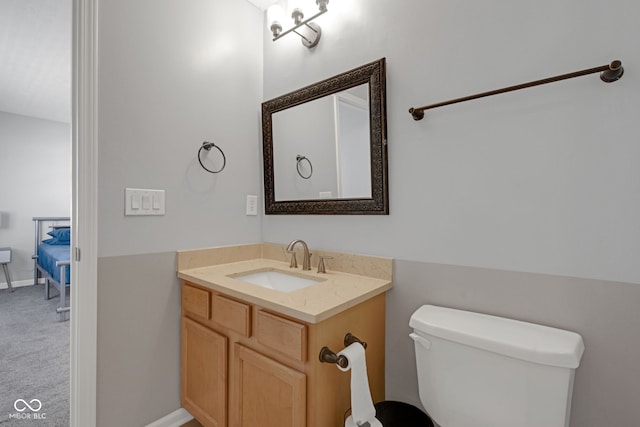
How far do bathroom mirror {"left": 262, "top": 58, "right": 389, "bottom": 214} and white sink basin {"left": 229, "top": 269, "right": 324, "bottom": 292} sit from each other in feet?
1.19

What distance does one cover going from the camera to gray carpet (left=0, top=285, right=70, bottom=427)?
1572mm

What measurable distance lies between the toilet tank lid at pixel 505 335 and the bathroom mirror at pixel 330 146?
0.51 m

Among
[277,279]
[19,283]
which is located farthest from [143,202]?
[19,283]

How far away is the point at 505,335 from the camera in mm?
897

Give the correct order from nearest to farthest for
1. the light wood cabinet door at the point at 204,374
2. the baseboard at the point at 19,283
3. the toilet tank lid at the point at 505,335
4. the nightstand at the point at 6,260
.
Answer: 1. the toilet tank lid at the point at 505,335
2. the light wood cabinet door at the point at 204,374
3. the nightstand at the point at 6,260
4. the baseboard at the point at 19,283

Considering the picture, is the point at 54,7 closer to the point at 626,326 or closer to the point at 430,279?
the point at 430,279

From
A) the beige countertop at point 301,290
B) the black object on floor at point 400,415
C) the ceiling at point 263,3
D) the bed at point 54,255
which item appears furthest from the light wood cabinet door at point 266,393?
the bed at point 54,255

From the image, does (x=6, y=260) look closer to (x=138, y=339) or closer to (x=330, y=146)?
(x=138, y=339)

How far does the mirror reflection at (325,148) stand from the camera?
1.40m

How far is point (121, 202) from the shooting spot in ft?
4.28

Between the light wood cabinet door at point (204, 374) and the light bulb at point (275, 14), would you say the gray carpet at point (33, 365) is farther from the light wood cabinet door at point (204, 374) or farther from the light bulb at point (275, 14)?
the light bulb at point (275, 14)

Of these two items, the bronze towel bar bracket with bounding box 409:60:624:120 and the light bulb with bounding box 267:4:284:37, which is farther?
the light bulb with bounding box 267:4:284:37

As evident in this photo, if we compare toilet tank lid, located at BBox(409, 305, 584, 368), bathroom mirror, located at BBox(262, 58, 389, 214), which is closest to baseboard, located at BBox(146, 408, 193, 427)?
bathroom mirror, located at BBox(262, 58, 389, 214)

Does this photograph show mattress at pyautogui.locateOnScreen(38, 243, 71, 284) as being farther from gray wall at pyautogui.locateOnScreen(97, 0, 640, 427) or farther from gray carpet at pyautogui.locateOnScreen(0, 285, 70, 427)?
gray wall at pyautogui.locateOnScreen(97, 0, 640, 427)
